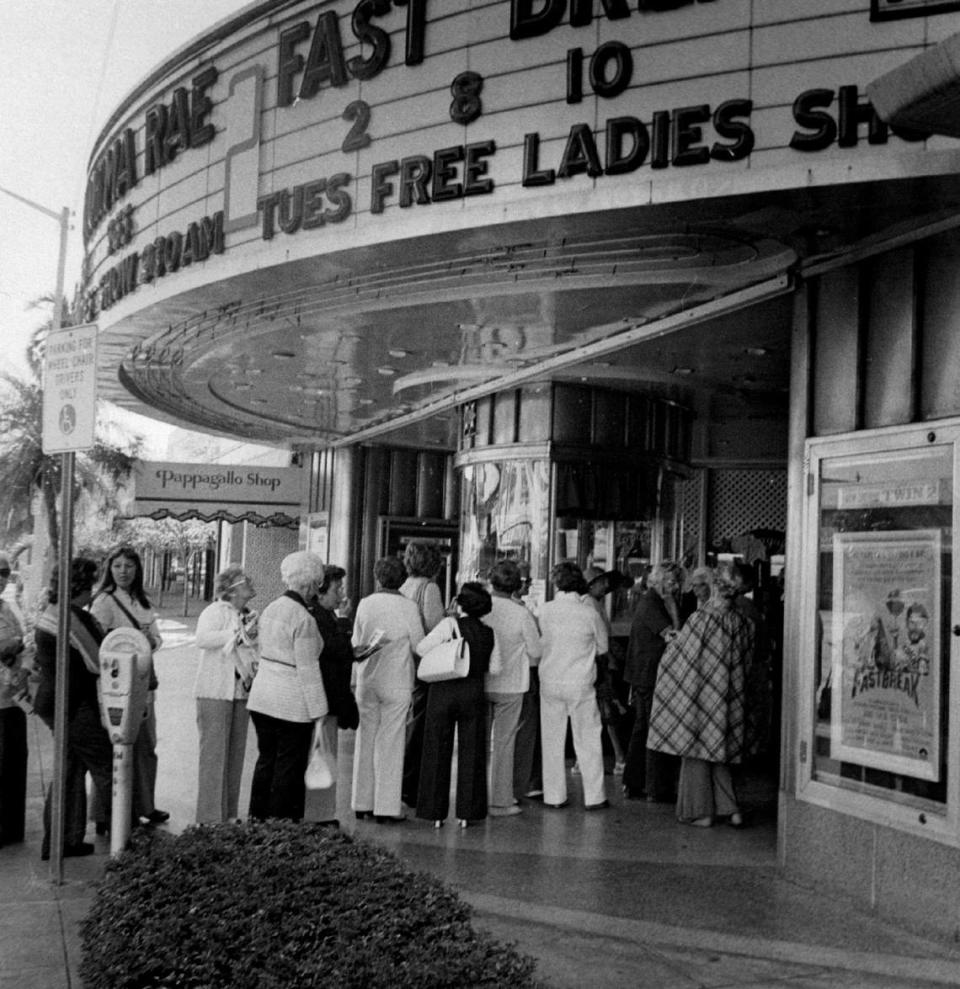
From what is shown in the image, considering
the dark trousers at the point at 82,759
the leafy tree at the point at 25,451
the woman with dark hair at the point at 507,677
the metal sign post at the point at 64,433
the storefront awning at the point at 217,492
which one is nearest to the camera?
the metal sign post at the point at 64,433

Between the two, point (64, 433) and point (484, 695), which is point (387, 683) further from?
point (64, 433)

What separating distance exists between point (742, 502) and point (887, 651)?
11423 millimetres

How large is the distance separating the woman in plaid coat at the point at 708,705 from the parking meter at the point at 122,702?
376 cm

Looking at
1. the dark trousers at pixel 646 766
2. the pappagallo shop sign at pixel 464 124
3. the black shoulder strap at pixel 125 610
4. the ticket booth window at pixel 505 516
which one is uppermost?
the pappagallo shop sign at pixel 464 124

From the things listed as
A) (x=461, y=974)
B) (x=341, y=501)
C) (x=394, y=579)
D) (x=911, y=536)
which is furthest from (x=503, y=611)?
(x=341, y=501)

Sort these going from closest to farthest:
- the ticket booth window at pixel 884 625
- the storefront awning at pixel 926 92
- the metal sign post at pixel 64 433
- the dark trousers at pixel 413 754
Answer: the storefront awning at pixel 926 92 < the ticket booth window at pixel 884 625 < the metal sign post at pixel 64 433 < the dark trousers at pixel 413 754

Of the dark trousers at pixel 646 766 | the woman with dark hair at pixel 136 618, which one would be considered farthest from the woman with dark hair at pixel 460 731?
the woman with dark hair at pixel 136 618

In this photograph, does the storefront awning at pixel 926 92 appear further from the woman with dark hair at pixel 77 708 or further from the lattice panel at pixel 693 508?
the lattice panel at pixel 693 508

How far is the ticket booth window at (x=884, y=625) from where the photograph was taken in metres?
6.19

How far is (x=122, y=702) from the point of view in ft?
21.5

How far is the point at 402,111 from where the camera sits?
774 cm

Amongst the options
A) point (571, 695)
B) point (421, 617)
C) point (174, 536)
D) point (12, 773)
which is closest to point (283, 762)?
point (12, 773)

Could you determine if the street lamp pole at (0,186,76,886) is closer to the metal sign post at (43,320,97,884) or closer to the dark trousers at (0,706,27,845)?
the metal sign post at (43,320,97,884)

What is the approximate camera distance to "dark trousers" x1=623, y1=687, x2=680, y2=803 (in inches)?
371
